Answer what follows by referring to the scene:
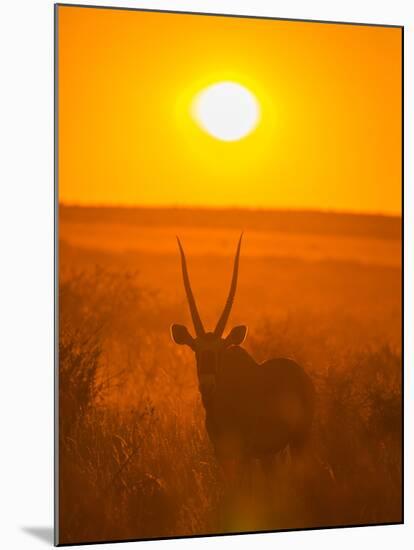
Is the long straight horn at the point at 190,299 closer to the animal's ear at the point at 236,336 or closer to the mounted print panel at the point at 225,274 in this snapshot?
the mounted print panel at the point at 225,274

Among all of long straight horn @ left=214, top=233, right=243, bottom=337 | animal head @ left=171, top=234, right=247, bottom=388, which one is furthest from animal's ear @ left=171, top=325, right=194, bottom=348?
long straight horn @ left=214, top=233, right=243, bottom=337

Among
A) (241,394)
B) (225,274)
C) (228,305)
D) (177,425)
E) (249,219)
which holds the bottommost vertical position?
(177,425)

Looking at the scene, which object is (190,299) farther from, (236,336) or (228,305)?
(236,336)

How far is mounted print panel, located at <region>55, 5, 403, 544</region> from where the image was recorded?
707cm

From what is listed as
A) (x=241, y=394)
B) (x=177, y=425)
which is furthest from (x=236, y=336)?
(x=177, y=425)

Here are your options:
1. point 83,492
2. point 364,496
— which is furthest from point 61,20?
point 364,496

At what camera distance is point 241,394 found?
7.31 meters

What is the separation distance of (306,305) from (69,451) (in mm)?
1446

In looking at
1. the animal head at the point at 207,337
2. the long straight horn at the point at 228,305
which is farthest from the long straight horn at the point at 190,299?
the long straight horn at the point at 228,305

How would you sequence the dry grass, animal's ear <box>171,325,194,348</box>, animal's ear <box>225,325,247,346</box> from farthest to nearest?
animal's ear <box>225,325,247,346</box>, animal's ear <box>171,325,194,348</box>, the dry grass

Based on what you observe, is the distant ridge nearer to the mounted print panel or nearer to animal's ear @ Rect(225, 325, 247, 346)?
the mounted print panel

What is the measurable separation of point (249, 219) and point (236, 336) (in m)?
0.60

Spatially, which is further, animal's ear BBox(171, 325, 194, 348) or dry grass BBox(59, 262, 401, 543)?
animal's ear BBox(171, 325, 194, 348)

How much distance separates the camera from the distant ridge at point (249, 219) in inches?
279
